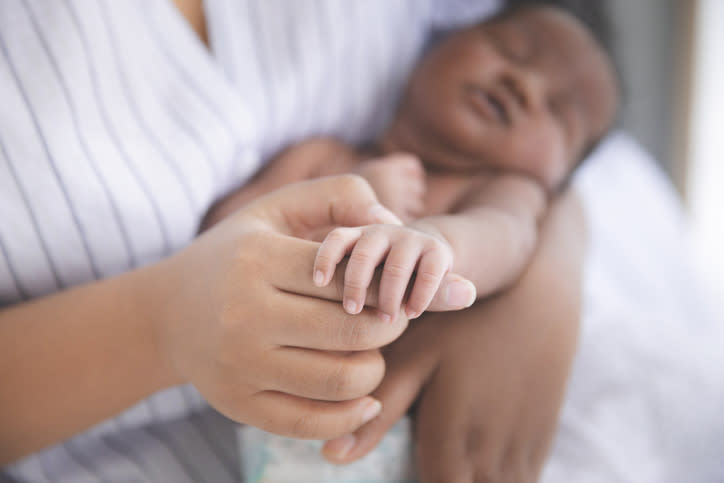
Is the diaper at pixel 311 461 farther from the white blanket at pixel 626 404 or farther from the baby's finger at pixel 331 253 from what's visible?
the baby's finger at pixel 331 253

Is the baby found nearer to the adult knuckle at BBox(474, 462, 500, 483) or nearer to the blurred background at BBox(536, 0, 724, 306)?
the adult knuckle at BBox(474, 462, 500, 483)

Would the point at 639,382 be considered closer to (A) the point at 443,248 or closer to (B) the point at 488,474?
(B) the point at 488,474

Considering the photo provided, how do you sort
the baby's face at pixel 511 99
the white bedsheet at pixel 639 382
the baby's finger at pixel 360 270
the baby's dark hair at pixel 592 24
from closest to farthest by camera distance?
the baby's finger at pixel 360 270 < the white bedsheet at pixel 639 382 < the baby's face at pixel 511 99 < the baby's dark hair at pixel 592 24

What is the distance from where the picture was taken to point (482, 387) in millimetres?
489

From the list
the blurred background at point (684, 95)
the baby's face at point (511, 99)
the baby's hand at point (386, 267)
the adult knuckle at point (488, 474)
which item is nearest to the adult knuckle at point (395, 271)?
the baby's hand at point (386, 267)

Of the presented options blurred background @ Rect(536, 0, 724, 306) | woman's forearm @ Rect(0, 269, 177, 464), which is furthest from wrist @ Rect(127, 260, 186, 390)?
blurred background @ Rect(536, 0, 724, 306)

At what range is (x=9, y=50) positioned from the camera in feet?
1.52

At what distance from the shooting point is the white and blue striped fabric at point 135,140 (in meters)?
0.47

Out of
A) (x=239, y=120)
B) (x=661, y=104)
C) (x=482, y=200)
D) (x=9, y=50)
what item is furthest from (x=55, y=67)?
(x=661, y=104)

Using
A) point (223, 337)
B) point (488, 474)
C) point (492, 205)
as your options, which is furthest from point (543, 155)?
point (223, 337)

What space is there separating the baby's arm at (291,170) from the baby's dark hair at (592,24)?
0.33 m

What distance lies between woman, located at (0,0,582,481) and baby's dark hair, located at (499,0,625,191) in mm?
260

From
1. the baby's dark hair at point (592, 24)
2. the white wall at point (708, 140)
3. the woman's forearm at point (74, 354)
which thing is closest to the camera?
the woman's forearm at point (74, 354)

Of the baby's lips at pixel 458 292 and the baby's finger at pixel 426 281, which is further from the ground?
the baby's finger at pixel 426 281
